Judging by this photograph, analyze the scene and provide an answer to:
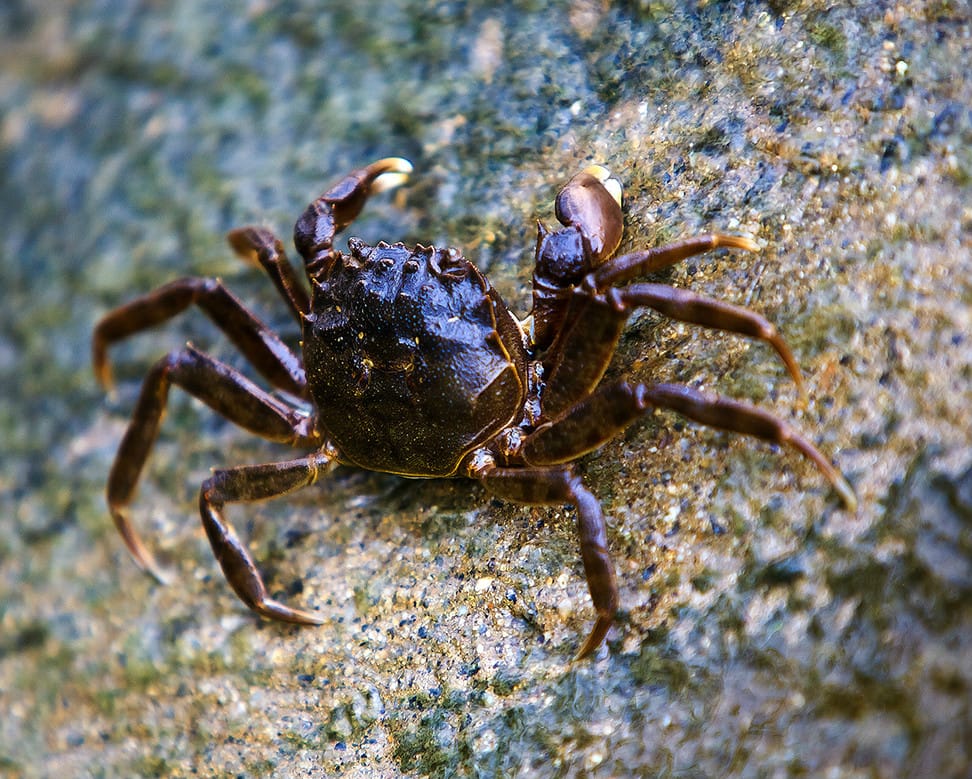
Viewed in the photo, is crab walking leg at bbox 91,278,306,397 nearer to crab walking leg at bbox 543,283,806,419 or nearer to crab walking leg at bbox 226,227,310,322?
crab walking leg at bbox 226,227,310,322

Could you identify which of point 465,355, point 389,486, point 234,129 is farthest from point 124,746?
point 234,129

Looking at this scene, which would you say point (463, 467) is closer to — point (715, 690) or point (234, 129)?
point (715, 690)

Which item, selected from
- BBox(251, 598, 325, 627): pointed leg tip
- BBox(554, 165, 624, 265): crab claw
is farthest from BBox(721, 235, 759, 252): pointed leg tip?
BBox(251, 598, 325, 627): pointed leg tip

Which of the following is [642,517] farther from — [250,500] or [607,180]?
[250,500]

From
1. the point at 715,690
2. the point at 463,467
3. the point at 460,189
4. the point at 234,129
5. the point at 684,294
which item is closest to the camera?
the point at 684,294

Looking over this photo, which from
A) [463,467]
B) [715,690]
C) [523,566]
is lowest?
[715,690]

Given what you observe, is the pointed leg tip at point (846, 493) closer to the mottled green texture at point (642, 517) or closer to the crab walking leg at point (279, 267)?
the mottled green texture at point (642, 517)

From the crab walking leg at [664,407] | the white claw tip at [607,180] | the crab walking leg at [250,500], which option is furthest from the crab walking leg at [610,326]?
the crab walking leg at [250,500]
